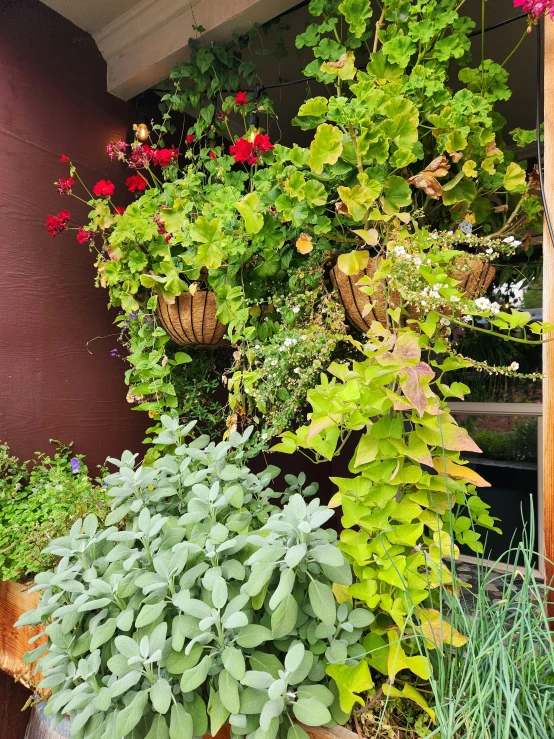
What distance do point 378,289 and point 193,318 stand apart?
59cm

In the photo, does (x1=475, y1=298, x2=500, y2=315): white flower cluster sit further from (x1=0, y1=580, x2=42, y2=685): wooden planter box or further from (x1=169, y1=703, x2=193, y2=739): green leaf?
(x1=0, y1=580, x2=42, y2=685): wooden planter box

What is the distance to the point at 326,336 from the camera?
1.12 metres

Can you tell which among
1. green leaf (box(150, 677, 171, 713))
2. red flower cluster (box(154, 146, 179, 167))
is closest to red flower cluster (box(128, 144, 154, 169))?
red flower cluster (box(154, 146, 179, 167))

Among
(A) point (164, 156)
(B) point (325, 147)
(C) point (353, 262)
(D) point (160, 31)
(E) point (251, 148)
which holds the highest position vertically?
(D) point (160, 31)

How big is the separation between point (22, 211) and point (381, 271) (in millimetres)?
1312

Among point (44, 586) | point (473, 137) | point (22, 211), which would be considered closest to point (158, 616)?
point (44, 586)

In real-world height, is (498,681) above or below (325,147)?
below

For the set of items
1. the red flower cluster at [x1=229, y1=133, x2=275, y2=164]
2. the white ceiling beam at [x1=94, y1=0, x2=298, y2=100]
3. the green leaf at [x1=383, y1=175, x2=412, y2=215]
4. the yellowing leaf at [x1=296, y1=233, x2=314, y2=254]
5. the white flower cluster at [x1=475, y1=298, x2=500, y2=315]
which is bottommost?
the white flower cluster at [x1=475, y1=298, x2=500, y2=315]

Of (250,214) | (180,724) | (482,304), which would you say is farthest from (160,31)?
(180,724)

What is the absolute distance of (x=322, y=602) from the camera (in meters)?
0.69

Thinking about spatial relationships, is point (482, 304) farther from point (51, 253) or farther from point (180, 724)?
point (51, 253)

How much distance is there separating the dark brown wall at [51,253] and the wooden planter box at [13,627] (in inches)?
18.6

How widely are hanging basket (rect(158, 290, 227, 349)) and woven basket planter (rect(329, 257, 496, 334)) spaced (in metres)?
0.39

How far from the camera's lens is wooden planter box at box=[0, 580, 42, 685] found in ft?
3.74
